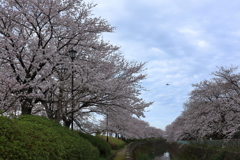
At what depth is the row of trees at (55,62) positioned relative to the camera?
10375mm

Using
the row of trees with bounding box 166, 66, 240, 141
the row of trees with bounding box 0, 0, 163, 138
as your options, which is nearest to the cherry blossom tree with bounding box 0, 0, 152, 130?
the row of trees with bounding box 0, 0, 163, 138

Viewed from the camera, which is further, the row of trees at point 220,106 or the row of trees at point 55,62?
the row of trees at point 220,106

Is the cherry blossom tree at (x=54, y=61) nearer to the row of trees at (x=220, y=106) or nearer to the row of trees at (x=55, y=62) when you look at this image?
the row of trees at (x=55, y=62)

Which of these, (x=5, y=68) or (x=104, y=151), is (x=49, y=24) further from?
(x=104, y=151)

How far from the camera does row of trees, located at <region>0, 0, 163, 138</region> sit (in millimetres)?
10375

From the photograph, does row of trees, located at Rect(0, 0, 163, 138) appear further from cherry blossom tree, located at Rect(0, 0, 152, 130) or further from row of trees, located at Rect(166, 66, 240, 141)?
row of trees, located at Rect(166, 66, 240, 141)

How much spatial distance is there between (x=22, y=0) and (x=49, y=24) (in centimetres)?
190

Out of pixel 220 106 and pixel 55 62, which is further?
pixel 220 106

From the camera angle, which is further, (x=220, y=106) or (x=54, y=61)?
(x=220, y=106)

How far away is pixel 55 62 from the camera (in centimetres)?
1115

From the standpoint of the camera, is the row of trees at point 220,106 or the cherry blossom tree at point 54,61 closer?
the cherry blossom tree at point 54,61

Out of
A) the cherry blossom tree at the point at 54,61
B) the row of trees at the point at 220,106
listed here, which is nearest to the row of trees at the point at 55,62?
the cherry blossom tree at the point at 54,61

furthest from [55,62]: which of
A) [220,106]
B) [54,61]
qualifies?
[220,106]

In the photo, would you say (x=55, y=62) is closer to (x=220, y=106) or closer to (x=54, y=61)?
(x=54, y=61)
